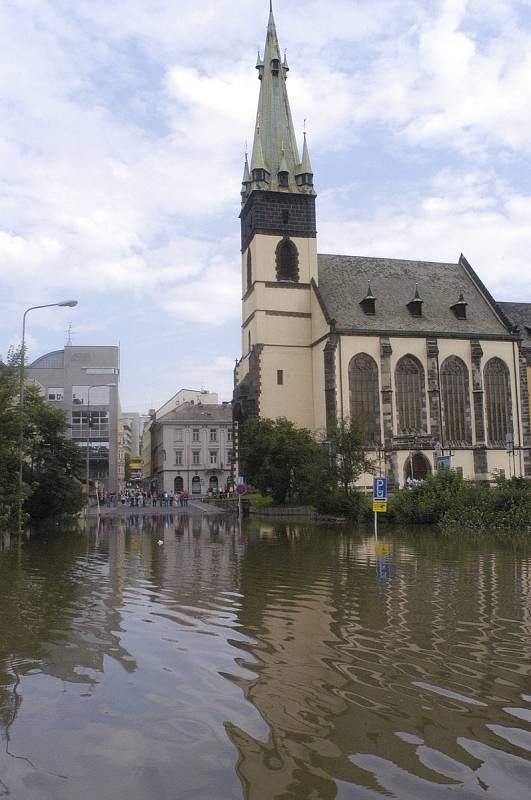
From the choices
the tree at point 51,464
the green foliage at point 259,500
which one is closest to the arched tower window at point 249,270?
the green foliage at point 259,500

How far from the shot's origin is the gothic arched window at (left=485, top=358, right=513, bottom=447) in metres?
60.7

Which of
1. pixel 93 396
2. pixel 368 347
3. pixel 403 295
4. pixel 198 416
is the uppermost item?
pixel 403 295

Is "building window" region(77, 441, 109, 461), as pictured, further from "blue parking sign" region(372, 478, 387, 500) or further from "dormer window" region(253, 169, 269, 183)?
"blue parking sign" region(372, 478, 387, 500)

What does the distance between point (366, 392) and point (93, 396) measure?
54621 millimetres

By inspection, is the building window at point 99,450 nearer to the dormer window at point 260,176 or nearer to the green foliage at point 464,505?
the dormer window at point 260,176

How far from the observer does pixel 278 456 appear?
161 feet

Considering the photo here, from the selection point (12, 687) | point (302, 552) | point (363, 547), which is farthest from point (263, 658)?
point (363, 547)

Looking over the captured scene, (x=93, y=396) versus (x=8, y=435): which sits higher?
(x=93, y=396)

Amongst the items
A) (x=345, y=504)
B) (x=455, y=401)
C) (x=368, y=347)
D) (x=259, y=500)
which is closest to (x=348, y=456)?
(x=345, y=504)

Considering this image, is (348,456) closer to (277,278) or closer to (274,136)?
(277,278)

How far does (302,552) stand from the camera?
19859 mm

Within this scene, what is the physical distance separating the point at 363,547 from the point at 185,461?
86610 mm

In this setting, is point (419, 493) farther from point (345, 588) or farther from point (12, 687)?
point (12, 687)

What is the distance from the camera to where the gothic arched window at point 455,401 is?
59688 millimetres
